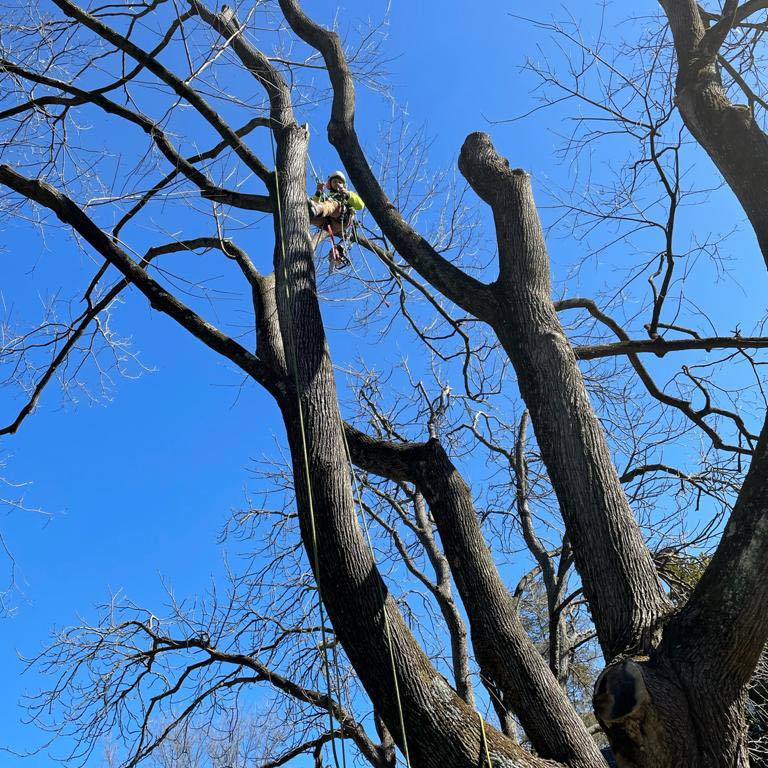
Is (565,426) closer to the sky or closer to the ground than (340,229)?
closer to the ground

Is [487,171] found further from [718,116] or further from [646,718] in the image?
[646,718]

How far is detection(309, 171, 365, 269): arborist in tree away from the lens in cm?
482

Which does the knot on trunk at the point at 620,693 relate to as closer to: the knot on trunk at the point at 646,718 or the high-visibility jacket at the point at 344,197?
the knot on trunk at the point at 646,718

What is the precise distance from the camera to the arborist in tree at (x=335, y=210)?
482cm

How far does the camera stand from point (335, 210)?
4.97 meters

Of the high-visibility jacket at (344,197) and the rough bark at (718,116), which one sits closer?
the rough bark at (718,116)

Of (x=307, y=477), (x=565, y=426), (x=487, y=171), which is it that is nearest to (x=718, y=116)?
(x=487, y=171)

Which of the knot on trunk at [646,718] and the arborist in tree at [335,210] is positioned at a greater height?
the arborist in tree at [335,210]

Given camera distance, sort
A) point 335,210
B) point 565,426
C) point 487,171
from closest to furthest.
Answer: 1. point 565,426
2. point 487,171
3. point 335,210

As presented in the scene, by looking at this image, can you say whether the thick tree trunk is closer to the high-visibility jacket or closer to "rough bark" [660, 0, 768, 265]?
"rough bark" [660, 0, 768, 265]

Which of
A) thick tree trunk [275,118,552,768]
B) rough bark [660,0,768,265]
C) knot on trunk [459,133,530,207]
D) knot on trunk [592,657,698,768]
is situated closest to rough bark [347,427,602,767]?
thick tree trunk [275,118,552,768]

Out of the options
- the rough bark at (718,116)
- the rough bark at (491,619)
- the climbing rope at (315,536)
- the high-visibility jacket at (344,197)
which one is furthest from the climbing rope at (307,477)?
the rough bark at (718,116)

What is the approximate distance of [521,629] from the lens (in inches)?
113

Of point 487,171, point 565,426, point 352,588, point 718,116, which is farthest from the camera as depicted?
point 487,171
